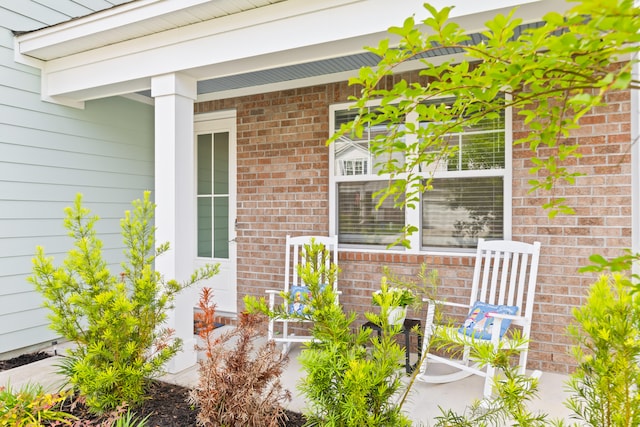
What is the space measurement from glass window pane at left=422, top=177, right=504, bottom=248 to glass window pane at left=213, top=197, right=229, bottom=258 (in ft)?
7.35

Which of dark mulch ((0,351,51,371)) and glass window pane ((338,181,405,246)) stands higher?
glass window pane ((338,181,405,246))

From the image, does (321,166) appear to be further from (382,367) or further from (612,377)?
(612,377)

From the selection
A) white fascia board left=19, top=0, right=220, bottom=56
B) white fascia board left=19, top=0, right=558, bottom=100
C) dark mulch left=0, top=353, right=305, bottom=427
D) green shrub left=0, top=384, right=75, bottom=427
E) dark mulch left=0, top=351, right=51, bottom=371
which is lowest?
dark mulch left=0, top=351, right=51, bottom=371

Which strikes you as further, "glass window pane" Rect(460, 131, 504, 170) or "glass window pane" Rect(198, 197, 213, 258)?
"glass window pane" Rect(198, 197, 213, 258)

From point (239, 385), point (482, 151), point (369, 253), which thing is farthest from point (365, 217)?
point (239, 385)

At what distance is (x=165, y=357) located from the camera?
2.43 meters

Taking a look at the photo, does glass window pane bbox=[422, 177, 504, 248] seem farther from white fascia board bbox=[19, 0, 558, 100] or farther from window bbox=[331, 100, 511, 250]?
white fascia board bbox=[19, 0, 558, 100]

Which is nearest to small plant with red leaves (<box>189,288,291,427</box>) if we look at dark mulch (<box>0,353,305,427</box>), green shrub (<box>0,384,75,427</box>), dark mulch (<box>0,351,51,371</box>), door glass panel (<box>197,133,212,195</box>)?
dark mulch (<box>0,353,305,427</box>)

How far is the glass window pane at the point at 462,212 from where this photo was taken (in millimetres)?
3438

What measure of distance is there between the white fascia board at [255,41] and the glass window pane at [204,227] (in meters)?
1.62

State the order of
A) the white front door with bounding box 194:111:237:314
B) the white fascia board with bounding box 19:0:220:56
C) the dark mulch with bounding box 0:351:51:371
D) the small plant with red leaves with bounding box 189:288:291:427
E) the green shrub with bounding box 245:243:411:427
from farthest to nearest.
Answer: the white front door with bounding box 194:111:237:314 → the dark mulch with bounding box 0:351:51:371 → the white fascia board with bounding box 19:0:220:56 → the small plant with red leaves with bounding box 189:288:291:427 → the green shrub with bounding box 245:243:411:427

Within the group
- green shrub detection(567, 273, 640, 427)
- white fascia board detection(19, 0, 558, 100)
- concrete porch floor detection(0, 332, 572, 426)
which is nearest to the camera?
green shrub detection(567, 273, 640, 427)

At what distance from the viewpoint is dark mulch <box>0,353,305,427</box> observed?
90.1 inches

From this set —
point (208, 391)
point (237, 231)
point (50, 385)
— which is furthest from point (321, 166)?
point (50, 385)
